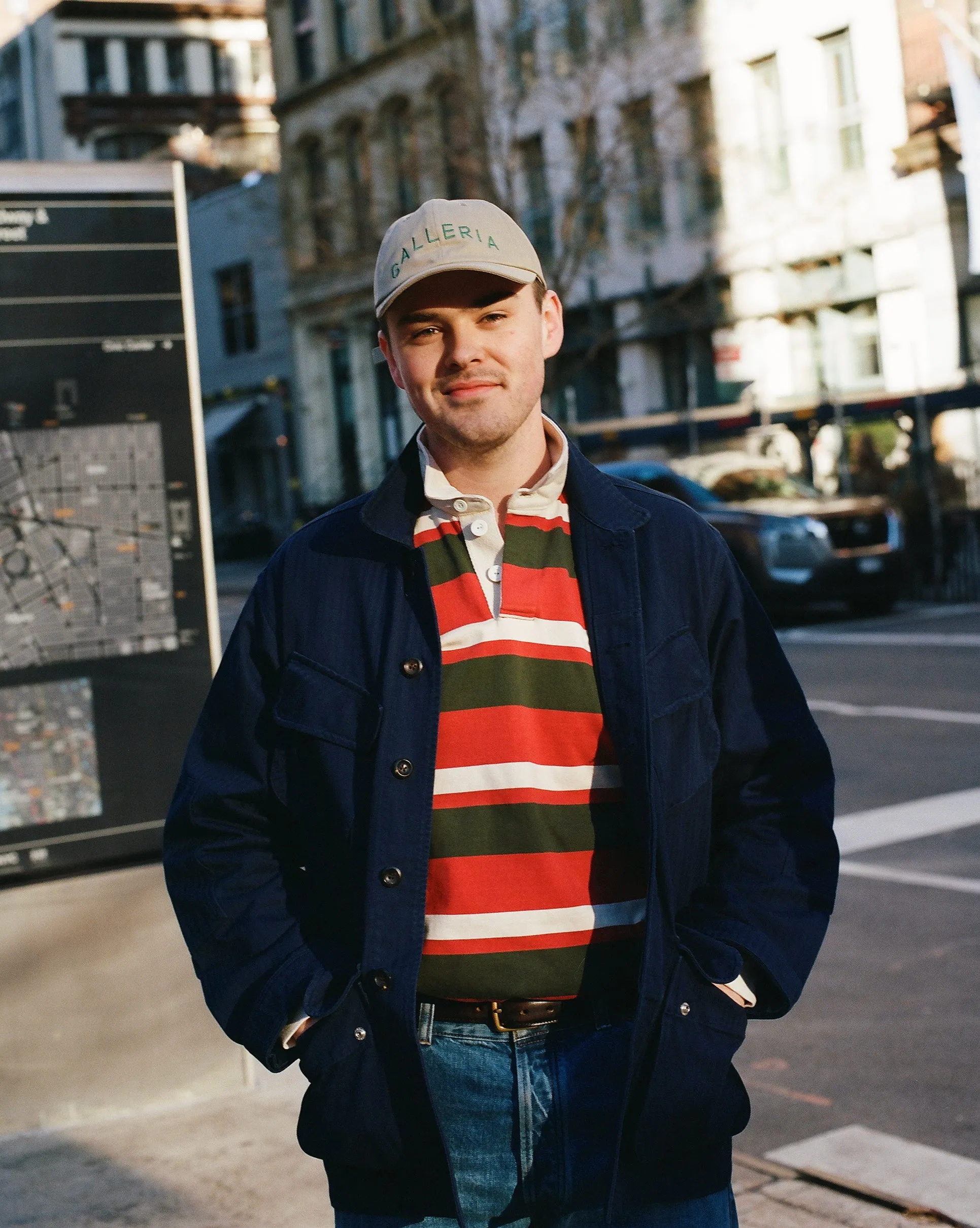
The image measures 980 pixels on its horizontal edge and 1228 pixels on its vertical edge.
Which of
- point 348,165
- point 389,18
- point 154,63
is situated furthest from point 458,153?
point 154,63

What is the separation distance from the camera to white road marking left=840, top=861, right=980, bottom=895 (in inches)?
288

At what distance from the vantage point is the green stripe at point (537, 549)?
2471 millimetres

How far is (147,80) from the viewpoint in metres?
53.4

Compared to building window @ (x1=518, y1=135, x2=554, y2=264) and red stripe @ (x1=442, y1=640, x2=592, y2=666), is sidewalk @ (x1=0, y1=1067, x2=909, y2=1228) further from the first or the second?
building window @ (x1=518, y1=135, x2=554, y2=264)

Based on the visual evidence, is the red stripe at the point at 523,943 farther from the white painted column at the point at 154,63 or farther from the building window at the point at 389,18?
the white painted column at the point at 154,63

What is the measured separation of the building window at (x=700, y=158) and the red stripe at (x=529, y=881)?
27.5 metres

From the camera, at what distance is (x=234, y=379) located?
45.3 metres

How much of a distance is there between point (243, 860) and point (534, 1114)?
55 centimetres

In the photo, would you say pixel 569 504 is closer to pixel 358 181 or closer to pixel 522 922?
pixel 522 922

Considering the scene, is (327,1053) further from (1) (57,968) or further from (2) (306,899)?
(1) (57,968)

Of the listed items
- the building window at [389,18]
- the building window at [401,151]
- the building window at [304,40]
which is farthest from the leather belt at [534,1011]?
the building window at [304,40]

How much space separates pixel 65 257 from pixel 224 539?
3694cm

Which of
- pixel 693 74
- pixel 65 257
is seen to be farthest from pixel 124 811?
pixel 693 74

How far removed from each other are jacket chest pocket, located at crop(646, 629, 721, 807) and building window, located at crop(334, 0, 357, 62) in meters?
39.4
